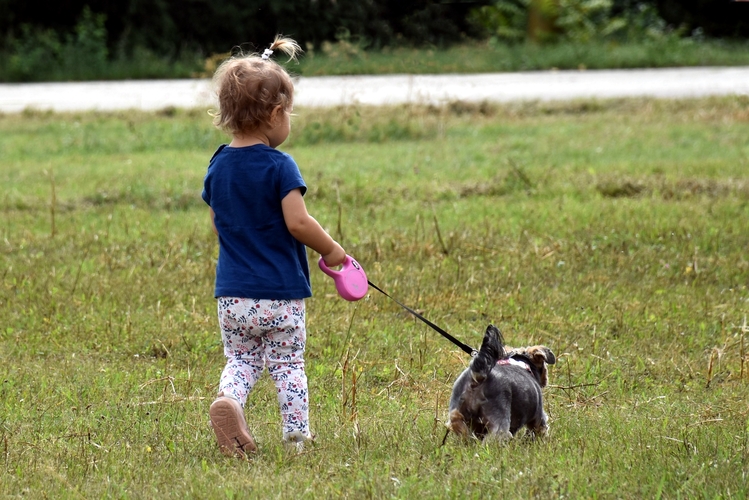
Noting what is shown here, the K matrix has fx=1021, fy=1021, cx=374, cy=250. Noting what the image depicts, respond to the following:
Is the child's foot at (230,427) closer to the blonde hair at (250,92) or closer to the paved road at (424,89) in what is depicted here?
the blonde hair at (250,92)

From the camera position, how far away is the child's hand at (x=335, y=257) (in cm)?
390

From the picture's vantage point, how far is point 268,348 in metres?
3.98

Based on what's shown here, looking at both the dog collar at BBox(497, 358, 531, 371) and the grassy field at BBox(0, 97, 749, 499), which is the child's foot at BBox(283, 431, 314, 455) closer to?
the grassy field at BBox(0, 97, 749, 499)

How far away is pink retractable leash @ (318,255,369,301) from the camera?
3930 mm

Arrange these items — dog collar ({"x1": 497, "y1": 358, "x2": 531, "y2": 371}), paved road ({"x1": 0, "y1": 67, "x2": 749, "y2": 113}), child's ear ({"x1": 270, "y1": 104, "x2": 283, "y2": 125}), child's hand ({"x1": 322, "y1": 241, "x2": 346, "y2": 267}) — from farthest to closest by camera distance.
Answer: paved road ({"x1": 0, "y1": 67, "x2": 749, "y2": 113})
dog collar ({"x1": 497, "y1": 358, "x2": 531, "y2": 371})
child's hand ({"x1": 322, "y1": 241, "x2": 346, "y2": 267})
child's ear ({"x1": 270, "y1": 104, "x2": 283, "y2": 125})

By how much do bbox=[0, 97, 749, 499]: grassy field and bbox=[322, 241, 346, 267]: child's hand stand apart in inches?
21.6

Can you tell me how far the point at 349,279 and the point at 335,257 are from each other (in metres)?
0.10

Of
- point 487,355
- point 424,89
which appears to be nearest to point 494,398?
point 487,355

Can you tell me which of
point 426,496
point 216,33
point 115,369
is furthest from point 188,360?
point 216,33

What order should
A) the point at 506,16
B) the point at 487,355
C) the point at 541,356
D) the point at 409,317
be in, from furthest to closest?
the point at 506,16 → the point at 409,317 → the point at 541,356 → the point at 487,355

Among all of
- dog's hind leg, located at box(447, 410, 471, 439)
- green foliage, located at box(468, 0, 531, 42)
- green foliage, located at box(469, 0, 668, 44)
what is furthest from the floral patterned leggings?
green foliage, located at box(468, 0, 531, 42)

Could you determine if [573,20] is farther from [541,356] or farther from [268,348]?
[268,348]

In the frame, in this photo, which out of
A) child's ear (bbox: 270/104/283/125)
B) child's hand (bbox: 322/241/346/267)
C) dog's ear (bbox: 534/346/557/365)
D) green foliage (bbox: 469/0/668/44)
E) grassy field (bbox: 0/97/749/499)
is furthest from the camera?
green foliage (bbox: 469/0/668/44)

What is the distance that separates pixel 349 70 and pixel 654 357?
9392mm
